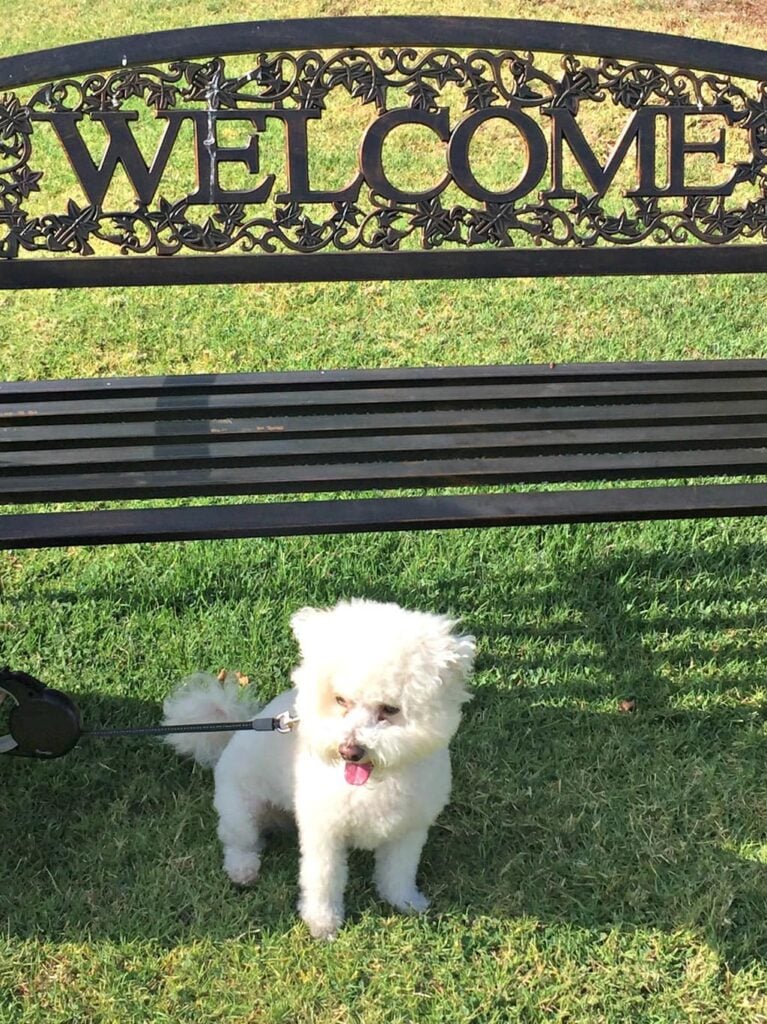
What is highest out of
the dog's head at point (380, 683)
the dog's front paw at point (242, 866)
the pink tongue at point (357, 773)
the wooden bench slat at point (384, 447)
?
the wooden bench slat at point (384, 447)

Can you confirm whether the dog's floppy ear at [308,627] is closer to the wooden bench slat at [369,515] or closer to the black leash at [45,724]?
the wooden bench slat at [369,515]

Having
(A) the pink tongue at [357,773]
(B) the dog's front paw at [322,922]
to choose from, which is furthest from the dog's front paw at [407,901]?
(A) the pink tongue at [357,773]

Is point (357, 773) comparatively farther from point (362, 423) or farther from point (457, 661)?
point (362, 423)

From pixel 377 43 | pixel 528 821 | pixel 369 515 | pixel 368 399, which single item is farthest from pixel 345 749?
pixel 377 43

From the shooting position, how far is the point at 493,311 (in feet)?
15.0

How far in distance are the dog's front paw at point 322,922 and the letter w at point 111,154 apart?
1625 mm

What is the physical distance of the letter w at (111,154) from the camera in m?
2.28

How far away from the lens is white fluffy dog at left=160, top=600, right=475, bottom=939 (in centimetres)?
177

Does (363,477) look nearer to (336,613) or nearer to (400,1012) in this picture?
(336,613)

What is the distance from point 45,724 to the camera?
2.25 m

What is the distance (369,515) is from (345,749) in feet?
1.79

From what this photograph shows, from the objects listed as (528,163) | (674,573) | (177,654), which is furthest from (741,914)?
(528,163)

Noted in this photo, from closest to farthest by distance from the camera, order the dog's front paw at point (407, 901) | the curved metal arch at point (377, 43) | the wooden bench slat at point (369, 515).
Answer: the wooden bench slat at point (369, 515), the dog's front paw at point (407, 901), the curved metal arch at point (377, 43)

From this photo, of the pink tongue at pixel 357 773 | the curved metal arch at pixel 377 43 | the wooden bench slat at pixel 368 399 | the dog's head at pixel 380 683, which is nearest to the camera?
the dog's head at pixel 380 683
